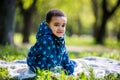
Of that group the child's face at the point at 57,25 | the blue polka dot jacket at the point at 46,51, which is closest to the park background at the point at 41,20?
the blue polka dot jacket at the point at 46,51

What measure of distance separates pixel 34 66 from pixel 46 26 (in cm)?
73

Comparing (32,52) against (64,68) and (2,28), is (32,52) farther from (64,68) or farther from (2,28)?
(2,28)

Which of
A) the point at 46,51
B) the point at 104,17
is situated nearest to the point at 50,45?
the point at 46,51

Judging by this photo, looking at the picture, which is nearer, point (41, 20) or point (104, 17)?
point (41, 20)

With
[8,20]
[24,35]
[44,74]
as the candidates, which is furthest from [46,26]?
[24,35]

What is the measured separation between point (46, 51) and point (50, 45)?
0.44 ft

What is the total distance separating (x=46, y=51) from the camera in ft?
19.1

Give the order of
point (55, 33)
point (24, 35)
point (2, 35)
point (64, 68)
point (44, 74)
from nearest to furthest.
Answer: point (44, 74)
point (55, 33)
point (64, 68)
point (2, 35)
point (24, 35)

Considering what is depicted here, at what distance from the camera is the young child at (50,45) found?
585 centimetres

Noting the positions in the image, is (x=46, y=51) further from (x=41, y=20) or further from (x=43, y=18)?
(x=41, y=20)

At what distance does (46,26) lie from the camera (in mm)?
6051

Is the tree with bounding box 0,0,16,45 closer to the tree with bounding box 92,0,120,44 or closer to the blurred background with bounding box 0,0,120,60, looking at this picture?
the blurred background with bounding box 0,0,120,60

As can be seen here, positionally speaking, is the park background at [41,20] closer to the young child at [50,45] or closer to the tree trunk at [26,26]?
the tree trunk at [26,26]

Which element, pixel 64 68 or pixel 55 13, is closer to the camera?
pixel 55 13
